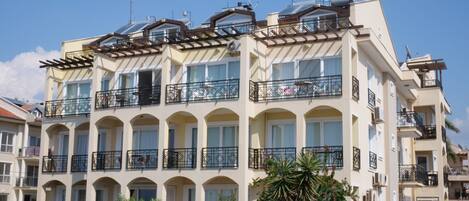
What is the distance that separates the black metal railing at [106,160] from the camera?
28.9m

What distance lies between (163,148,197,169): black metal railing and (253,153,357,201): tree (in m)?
6.39

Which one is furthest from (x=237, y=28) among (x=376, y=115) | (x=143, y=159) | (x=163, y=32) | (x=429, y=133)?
(x=429, y=133)

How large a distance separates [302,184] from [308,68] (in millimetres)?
7327

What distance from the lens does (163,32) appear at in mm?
31062

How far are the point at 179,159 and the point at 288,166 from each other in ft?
25.2

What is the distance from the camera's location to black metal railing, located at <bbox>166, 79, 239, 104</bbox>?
26.4m

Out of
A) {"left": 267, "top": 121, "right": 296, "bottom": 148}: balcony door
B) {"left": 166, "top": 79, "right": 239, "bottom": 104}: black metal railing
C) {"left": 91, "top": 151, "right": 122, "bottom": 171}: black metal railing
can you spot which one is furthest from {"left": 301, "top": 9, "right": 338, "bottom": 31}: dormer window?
{"left": 91, "top": 151, "right": 122, "bottom": 171}: black metal railing

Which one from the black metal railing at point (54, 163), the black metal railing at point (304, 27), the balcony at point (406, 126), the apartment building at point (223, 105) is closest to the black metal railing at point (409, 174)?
the apartment building at point (223, 105)

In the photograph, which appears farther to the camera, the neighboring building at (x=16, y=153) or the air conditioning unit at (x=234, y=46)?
the neighboring building at (x=16, y=153)

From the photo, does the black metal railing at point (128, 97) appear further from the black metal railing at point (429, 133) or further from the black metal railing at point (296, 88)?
the black metal railing at point (429, 133)

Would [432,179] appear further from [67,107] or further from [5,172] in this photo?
[5,172]

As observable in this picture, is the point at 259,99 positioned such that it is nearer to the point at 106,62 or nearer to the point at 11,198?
the point at 106,62

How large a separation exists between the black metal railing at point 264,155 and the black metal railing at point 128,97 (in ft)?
18.5

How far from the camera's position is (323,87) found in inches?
996
